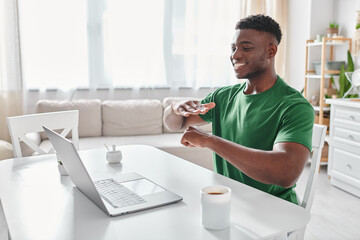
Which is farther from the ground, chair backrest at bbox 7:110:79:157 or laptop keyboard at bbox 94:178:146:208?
chair backrest at bbox 7:110:79:157

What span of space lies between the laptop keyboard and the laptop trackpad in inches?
0.9

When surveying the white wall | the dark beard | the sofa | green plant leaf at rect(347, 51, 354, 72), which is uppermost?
the white wall

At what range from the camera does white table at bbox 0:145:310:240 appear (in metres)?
0.90

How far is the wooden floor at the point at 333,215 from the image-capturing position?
7.73 ft

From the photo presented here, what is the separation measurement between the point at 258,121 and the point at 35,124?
4.29ft

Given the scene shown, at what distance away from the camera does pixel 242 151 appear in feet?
3.79

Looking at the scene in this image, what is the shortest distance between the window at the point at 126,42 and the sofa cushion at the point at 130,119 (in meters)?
0.47

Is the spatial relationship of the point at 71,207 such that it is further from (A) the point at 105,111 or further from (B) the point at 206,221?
(A) the point at 105,111

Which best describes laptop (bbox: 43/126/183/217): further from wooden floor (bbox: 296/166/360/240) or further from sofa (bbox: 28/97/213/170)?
sofa (bbox: 28/97/213/170)

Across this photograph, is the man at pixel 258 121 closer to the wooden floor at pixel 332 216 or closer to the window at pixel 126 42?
the wooden floor at pixel 332 216

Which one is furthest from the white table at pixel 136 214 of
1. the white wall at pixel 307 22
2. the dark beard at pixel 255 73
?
the white wall at pixel 307 22

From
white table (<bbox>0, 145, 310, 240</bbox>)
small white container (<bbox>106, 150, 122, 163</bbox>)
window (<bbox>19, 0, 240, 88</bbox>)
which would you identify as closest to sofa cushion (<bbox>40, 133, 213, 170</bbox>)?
window (<bbox>19, 0, 240, 88</bbox>)

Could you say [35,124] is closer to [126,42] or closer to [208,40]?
[126,42]

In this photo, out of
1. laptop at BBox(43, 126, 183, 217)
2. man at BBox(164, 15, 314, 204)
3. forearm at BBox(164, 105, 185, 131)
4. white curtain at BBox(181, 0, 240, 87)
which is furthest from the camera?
white curtain at BBox(181, 0, 240, 87)
